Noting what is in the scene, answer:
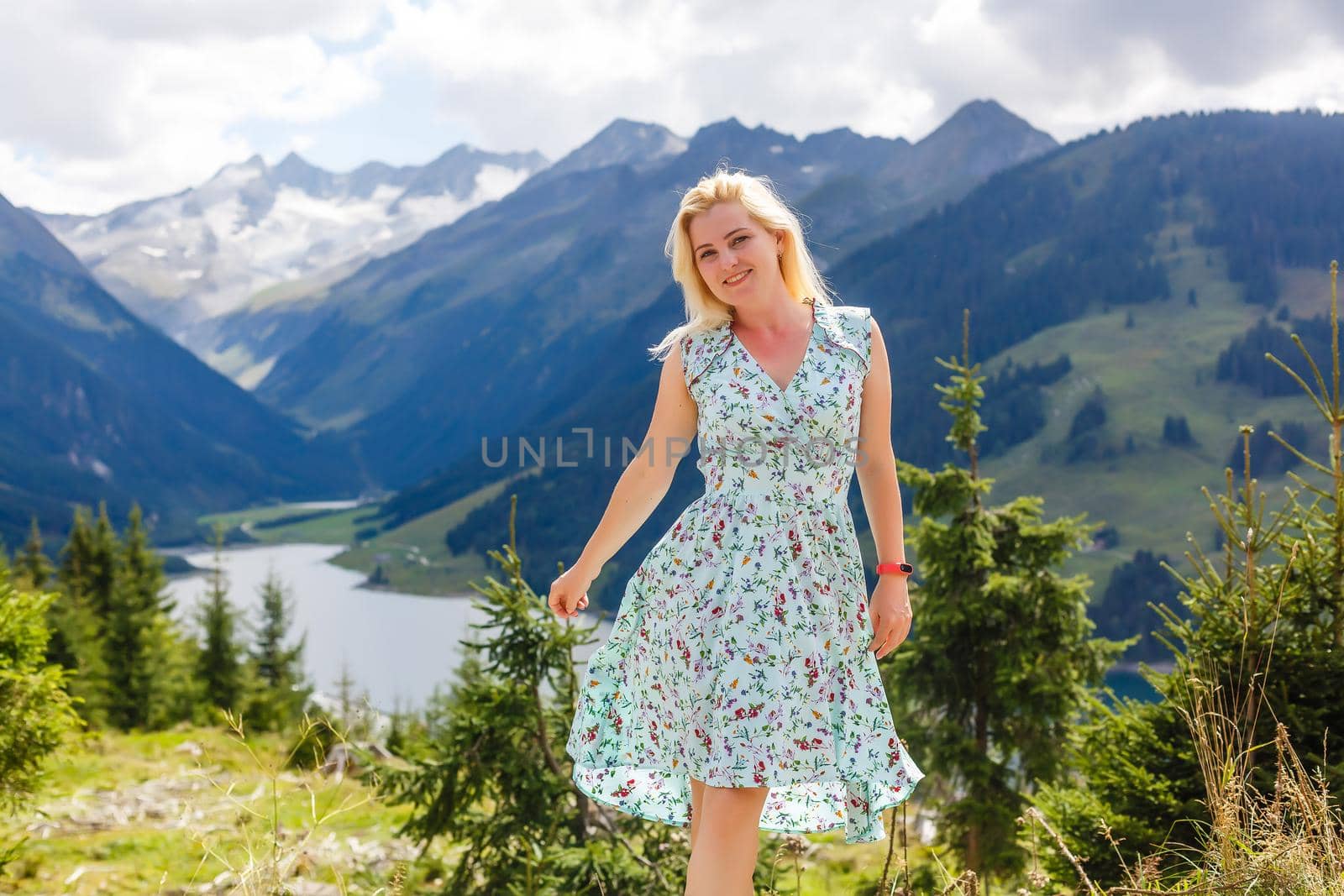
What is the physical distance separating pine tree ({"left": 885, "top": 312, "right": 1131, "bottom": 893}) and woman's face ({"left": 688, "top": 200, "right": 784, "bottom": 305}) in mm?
7690

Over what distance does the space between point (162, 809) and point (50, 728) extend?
523cm

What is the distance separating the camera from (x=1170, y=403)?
18288 centimetres

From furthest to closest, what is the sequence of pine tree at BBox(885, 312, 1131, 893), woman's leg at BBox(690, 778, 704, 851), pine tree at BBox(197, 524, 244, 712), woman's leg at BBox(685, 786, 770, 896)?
pine tree at BBox(197, 524, 244, 712)
pine tree at BBox(885, 312, 1131, 893)
woman's leg at BBox(690, 778, 704, 851)
woman's leg at BBox(685, 786, 770, 896)

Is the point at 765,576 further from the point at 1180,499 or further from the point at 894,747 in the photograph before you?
the point at 1180,499

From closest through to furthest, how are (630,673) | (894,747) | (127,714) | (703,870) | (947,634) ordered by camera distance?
(703,870), (894,747), (630,673), (947,634), (127,714)

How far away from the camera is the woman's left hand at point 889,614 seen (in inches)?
142

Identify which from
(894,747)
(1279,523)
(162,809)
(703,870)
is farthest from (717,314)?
(162,809)

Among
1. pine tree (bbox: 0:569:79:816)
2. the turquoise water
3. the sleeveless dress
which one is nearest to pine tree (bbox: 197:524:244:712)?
pine tree (bbox: 0:569:79:816)

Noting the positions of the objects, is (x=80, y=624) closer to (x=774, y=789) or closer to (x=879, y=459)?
(x=774, y=789)

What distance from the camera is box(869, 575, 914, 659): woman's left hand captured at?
3600mm

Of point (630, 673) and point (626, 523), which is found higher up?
point (626, 523)

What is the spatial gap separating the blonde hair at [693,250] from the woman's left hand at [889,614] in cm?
108

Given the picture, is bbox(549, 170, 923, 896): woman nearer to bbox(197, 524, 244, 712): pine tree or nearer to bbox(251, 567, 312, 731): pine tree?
bbox(197, 524, 244, 712): pine tree

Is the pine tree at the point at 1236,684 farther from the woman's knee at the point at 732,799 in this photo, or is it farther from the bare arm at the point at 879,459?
the woman's knee at the point at 732,799
